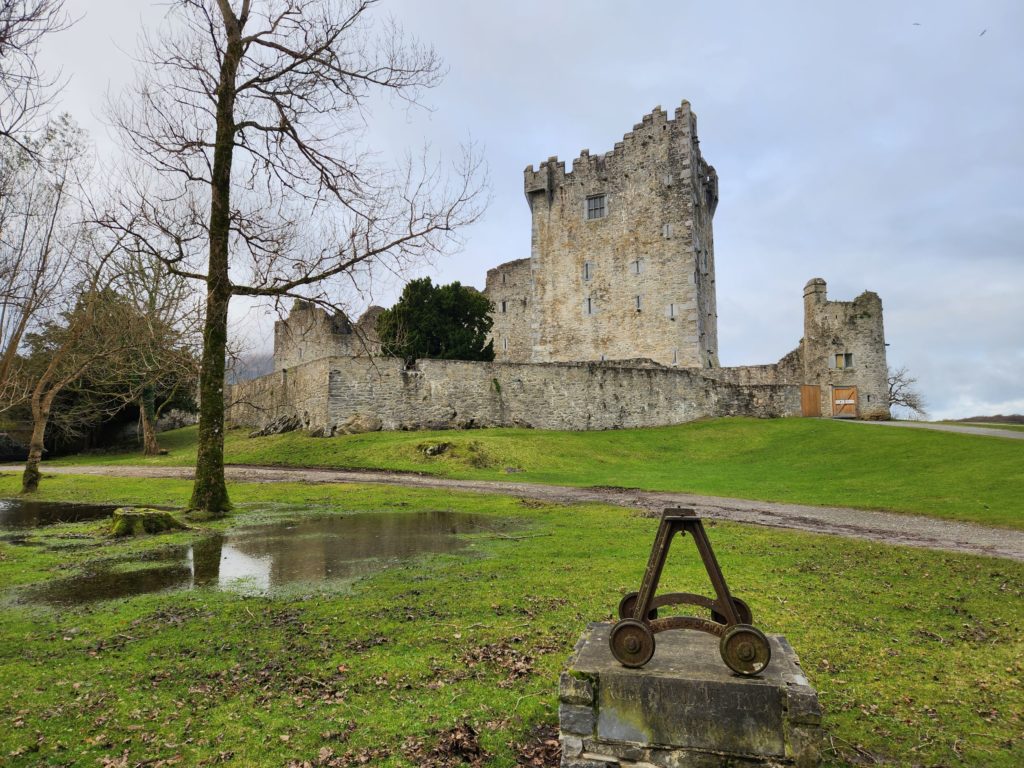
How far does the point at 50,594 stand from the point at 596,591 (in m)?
6.75

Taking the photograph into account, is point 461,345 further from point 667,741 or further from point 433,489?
point 667,741

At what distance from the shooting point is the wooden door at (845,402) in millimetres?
43188

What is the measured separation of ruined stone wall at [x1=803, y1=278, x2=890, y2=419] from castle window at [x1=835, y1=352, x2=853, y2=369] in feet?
0.23

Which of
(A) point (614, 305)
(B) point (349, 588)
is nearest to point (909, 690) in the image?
(B) point (349, 588)

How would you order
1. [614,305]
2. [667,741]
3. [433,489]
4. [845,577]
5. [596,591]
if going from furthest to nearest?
[614,305] → [433,489] → [845,577] → [596,591] → [667,741]

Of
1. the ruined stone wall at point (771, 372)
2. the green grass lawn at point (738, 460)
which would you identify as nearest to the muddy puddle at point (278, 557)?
the green grass lawn at point (738, 460)

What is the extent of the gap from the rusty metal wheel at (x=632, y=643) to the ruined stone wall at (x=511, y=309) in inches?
2072

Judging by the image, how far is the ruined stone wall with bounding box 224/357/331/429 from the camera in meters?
32.0

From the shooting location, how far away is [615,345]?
153 ft

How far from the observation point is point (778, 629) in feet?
21.0

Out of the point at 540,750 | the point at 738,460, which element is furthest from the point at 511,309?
the point at 540,750

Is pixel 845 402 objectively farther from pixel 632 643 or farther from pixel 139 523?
pixel 632 643

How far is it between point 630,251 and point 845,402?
18402mm

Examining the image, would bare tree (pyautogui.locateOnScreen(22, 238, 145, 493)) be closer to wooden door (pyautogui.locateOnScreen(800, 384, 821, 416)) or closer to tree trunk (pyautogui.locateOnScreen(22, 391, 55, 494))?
tree trunk (pyautogui.locateOnScreen(22, 391, 55, 494))
